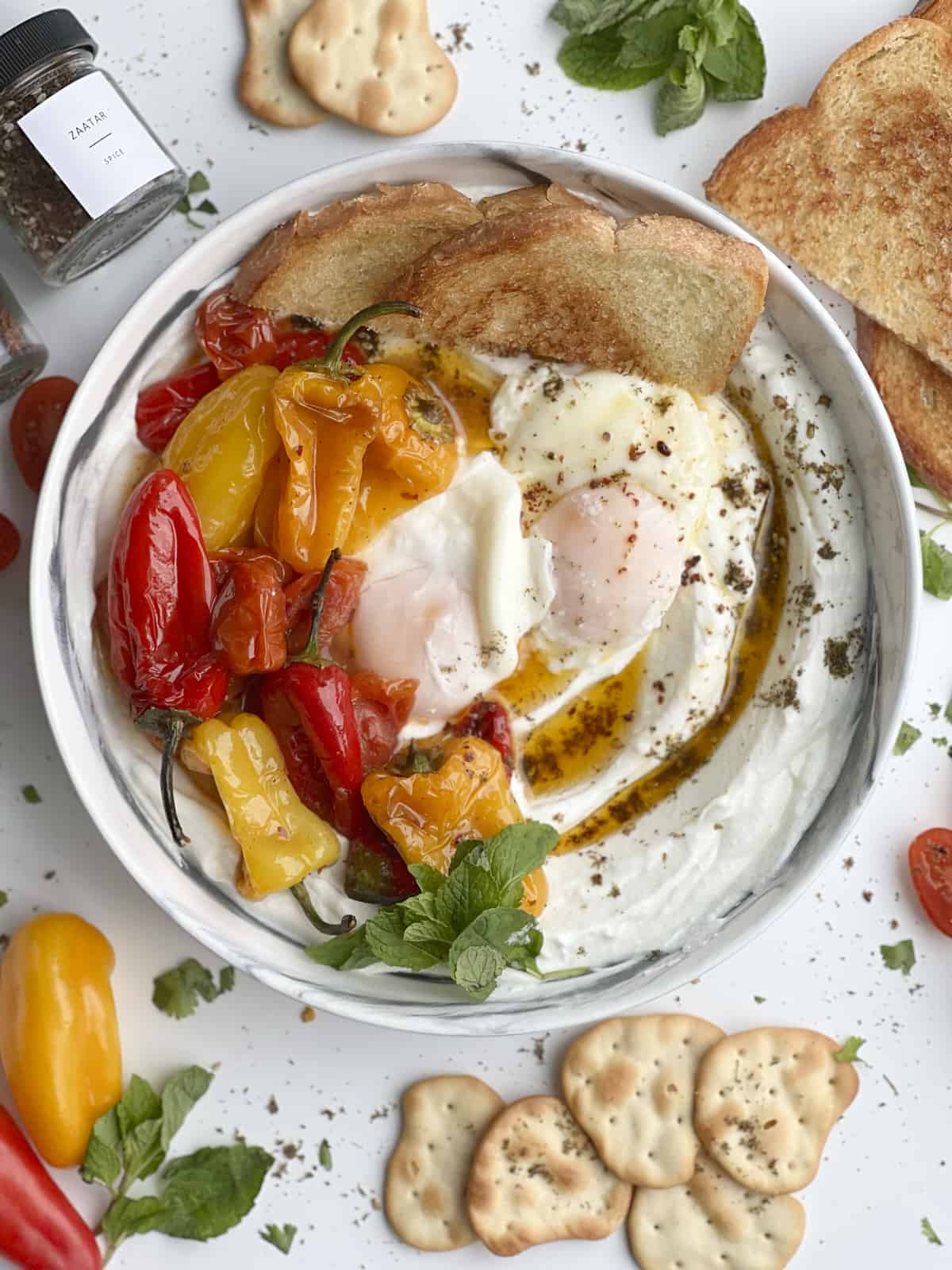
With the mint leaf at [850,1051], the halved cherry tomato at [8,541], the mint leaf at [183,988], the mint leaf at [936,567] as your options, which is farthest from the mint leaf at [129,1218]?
the mint leaf at [936,567]

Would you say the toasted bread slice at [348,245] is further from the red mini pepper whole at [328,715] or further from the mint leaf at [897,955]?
the mint leaf at [897,955]

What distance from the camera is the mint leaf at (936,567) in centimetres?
304

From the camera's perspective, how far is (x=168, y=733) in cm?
260

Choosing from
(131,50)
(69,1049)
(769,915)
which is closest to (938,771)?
(769,915)

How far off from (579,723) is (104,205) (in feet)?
5.80

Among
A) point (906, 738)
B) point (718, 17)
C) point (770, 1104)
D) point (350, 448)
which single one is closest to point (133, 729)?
point (350, 448)

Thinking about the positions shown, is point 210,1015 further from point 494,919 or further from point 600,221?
point 600,221

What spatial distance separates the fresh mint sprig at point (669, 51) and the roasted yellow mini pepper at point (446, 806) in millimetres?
1821

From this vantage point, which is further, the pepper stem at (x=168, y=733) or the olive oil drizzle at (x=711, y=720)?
the olive oil drizzle at (x=711, y=720)

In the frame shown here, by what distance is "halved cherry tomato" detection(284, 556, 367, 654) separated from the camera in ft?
8.90

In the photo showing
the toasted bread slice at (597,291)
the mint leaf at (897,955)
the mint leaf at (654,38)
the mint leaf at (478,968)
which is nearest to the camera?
the mint leaf at (478,968)

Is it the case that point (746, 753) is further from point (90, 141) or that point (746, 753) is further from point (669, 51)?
point (90, 141)

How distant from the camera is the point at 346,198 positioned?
2.70 meters

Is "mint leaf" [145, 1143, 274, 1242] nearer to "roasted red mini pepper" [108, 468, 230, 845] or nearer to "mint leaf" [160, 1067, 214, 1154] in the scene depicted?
"mint leaf" [160, 1067, 214, 1154]
